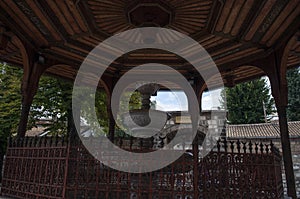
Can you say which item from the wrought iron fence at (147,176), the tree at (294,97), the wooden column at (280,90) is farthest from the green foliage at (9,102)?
the tree at (294,97)

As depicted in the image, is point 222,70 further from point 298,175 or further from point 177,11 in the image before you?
point 298,175

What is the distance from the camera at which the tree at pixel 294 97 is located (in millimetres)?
18141

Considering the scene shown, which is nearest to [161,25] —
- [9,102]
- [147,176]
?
[147,176]

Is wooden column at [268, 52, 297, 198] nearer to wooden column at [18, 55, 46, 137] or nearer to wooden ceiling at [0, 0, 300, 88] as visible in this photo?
wooden ceiling at [0, 0, 300, 88]

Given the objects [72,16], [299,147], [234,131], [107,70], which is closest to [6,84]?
[107,70]

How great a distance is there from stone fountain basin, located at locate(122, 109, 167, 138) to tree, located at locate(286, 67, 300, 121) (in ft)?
56.9

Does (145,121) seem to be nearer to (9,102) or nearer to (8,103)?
(8,103)

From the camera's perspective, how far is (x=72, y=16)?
4.13 meters

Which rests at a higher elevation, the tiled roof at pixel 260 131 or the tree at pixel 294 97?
the tree at pixel 294 97

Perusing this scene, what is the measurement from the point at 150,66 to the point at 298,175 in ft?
27.1

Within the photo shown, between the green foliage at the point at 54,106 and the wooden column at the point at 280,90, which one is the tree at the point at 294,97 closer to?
the wooden column at the point at 280,90

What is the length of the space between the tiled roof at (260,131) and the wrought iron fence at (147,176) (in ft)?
27.3

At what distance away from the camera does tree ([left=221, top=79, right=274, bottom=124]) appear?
62.4 feet

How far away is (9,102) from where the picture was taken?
29.5ft
